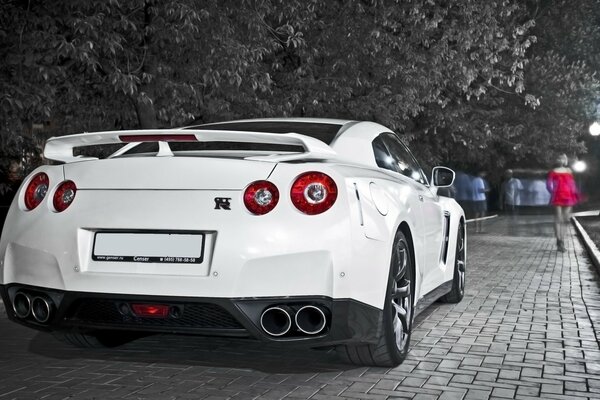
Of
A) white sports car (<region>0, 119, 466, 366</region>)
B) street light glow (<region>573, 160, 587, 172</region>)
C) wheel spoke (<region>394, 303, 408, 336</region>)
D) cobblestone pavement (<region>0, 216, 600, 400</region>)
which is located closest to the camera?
white sports car (<region>0, 119, 466, 366</region>)

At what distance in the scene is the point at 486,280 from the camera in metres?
10.9

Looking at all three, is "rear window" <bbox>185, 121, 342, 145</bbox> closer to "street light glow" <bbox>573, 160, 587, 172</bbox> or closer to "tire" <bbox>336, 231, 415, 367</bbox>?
"tire" <bbox>336, 231, 415, 367</bbox>

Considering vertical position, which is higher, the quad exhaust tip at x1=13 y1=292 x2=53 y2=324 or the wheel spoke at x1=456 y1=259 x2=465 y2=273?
the quad exhaust tip at x1=13 y1=292 x2=53 y2=324

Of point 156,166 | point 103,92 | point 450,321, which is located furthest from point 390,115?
point 156,166

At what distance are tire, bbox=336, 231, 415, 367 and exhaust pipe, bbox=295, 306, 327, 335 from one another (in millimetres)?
545

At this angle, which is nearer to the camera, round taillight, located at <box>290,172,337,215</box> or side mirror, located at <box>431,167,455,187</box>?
round taillight, located at <box>290,172,337,215</box>

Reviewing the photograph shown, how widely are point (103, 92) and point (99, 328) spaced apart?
859 cm

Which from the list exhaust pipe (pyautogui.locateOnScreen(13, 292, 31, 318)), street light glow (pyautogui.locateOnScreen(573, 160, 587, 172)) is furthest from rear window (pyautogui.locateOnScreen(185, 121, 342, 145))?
street light glow (pyautogui.locateOnScreen(573, 160, 587, 172))

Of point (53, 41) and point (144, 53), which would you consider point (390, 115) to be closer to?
point (144, 53)

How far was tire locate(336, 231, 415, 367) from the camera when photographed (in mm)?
5079

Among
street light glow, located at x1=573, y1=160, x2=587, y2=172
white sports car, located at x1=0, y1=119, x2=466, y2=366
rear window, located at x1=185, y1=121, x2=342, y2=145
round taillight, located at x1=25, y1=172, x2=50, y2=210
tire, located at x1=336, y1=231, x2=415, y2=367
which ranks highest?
street light glow, located at x1=573, y1=160, x2=587, y2=172

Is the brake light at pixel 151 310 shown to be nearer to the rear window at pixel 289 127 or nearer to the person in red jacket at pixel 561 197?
the rear window at pixel 289 127

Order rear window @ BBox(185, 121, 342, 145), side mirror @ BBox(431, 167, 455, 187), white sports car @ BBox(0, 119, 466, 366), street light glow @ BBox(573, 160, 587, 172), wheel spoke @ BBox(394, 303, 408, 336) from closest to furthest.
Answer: white sports car @ BBox(0, 119, 466, 366) < wheel spoke @ BBox(394, 303, 408, 336) < rear window @ BBox(185, 121, 342, 145) < side mirror @ BBox(431, 167, 455, 187) < street light glow @ BBox(573, 160, 587, 172)

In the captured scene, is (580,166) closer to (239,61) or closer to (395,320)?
(239,61)
